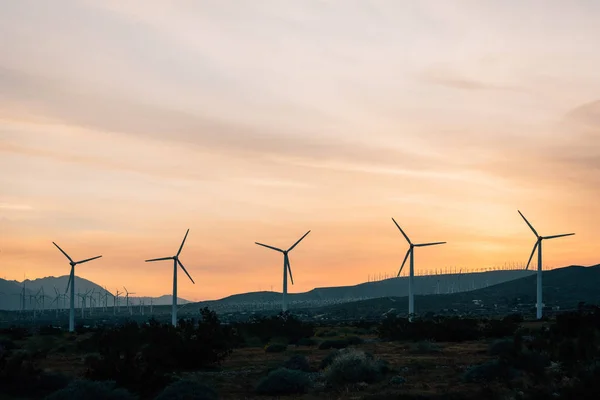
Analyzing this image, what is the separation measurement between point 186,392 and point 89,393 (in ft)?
12.5

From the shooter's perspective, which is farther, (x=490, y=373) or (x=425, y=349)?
(x=425, y=349)

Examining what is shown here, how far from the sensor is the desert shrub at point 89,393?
96.6ft

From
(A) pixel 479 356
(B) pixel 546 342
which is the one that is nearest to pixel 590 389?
(B) pixel 546 342

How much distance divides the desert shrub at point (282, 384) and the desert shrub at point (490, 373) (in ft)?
25.5

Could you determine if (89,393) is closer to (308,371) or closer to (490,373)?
(308,371)

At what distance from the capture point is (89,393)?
29.7 meters

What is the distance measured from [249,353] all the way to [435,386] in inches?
1217

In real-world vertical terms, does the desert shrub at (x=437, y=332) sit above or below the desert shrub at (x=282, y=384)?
above

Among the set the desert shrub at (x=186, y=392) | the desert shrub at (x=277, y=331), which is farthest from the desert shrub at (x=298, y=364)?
the desert shrub at (x=277, y=331)

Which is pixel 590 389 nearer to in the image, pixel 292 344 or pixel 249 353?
pixel 249 353

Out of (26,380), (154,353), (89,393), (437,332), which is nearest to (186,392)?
(89,393)

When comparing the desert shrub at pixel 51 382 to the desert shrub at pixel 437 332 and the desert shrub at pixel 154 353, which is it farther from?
the desert shrub at pixel 437 332

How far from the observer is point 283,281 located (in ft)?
452

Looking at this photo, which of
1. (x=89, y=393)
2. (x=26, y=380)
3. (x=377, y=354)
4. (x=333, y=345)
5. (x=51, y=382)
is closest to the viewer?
(x=89, y=393)
